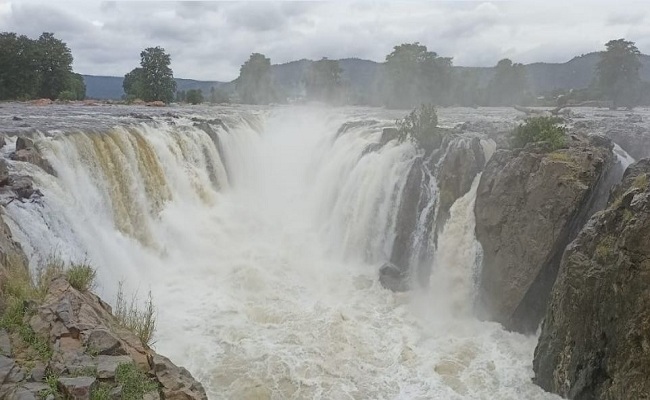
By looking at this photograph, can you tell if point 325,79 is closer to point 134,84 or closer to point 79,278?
point 134,84

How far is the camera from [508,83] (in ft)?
174

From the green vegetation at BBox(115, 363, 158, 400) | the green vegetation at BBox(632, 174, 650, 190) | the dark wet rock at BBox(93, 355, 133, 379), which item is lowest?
the green vegetation at BBox(115, 363, 158, 400)

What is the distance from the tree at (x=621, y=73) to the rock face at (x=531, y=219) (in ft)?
93.3

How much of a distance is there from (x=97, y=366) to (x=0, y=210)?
20.7 feet

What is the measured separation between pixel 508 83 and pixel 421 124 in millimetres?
40350

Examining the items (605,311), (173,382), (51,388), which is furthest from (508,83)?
(51,388)

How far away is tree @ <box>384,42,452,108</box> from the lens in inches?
2274

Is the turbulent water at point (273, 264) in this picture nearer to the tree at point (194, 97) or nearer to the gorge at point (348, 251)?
the gorge at point (348, 251)

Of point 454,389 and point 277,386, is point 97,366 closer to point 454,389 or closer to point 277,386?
point 277,386

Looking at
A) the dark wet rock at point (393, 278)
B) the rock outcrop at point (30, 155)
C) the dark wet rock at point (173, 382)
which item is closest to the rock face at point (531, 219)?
the dark wet rock at point (393, 278)

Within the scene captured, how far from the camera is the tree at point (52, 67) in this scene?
44844mm

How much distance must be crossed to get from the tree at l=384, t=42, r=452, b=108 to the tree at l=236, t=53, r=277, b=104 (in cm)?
2250

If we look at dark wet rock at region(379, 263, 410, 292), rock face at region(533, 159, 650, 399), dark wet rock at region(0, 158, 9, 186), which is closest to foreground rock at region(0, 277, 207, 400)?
dark wet rock at region(0, 158, 9, 186)

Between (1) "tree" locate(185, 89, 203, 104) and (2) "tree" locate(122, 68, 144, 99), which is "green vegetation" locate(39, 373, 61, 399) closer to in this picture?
(2) "tree" locate(122, 68, 144, 99)
